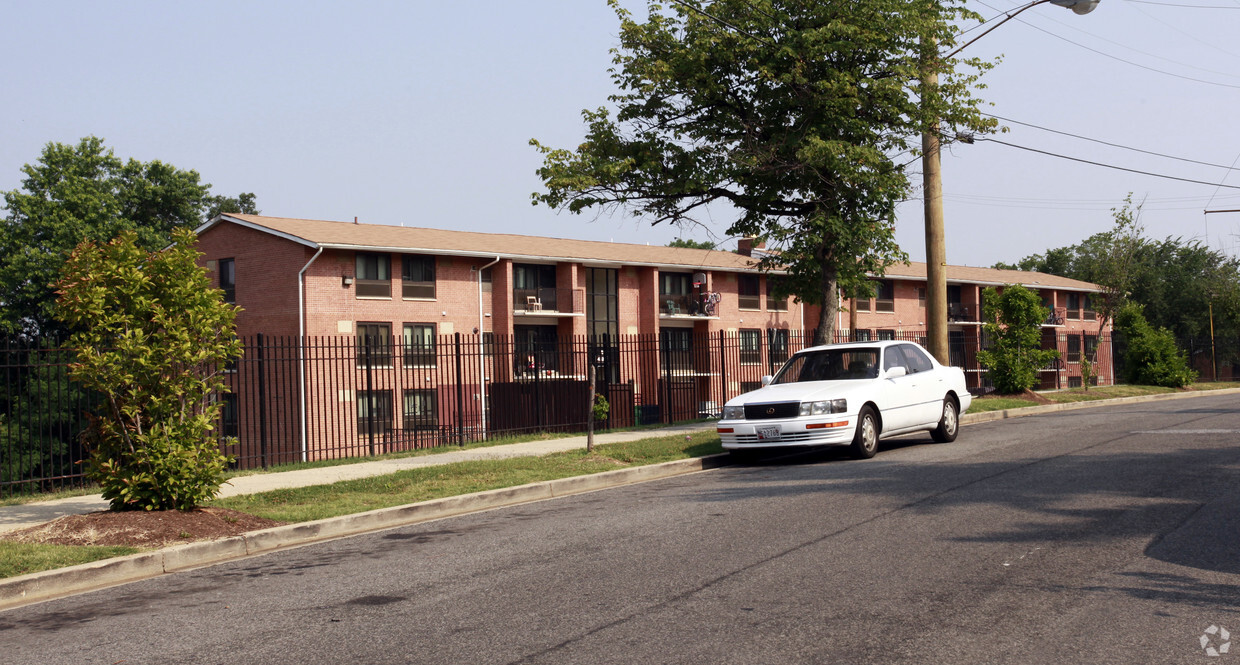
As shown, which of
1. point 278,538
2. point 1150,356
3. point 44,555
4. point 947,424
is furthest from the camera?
point 1150,356

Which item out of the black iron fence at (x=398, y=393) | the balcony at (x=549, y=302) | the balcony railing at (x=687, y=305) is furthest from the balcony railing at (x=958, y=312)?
the balcony at (x=549, y=302)

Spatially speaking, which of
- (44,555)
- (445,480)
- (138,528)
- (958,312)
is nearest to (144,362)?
(138,528)

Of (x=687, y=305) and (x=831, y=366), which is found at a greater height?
(x=687, y=305)

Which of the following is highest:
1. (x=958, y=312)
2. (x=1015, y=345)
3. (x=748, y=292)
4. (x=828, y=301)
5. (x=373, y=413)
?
(x=748, y=292)

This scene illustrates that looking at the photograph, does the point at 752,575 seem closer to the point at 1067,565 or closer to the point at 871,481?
the point at 1067,565

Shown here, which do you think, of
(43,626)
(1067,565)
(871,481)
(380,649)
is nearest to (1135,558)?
(1067,565)

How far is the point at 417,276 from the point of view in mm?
36188

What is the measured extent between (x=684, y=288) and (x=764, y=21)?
2721 cm

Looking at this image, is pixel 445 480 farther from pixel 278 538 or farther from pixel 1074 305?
pixel 1074 305

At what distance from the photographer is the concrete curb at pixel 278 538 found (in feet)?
24.8

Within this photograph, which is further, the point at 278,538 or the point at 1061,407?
the point at 1061,407

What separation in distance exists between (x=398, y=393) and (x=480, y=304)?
6586 mm

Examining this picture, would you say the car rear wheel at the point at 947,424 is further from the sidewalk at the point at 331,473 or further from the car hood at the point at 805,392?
the sidewalk at the point at 331,473

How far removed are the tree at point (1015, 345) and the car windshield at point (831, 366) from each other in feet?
38.8
